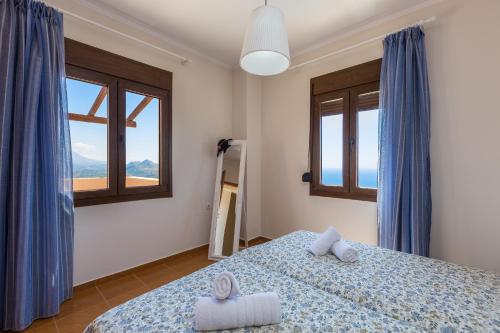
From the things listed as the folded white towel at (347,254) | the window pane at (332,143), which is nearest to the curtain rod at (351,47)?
the window pane at (332,143)

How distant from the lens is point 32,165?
1.76 meters

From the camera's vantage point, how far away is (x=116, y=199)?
2465mm

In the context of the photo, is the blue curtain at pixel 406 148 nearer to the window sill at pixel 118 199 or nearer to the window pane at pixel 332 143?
the window pane at pixel 332 143

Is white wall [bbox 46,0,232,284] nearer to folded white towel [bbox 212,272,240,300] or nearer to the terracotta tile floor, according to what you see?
the terracotta tile floor

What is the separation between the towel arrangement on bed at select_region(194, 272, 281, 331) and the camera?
0.97m

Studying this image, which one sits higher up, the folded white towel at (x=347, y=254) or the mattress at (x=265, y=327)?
the folded white towel at (x=347, y=254)

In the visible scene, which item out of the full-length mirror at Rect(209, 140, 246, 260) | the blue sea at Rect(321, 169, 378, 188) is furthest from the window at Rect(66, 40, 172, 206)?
the blue sea at Rect(321, 169, 378, 188)

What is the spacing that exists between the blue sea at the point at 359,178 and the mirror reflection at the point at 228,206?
1.17 meters

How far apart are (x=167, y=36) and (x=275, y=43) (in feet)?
6.59

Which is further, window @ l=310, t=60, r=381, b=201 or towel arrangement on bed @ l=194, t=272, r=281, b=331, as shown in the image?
window @ l=310, t=60, r=381, b=201

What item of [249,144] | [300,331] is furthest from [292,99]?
[300,331]

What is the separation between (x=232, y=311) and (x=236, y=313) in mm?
19

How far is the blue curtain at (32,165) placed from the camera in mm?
1689

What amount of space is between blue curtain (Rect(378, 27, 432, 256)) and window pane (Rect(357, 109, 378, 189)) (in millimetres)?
277
